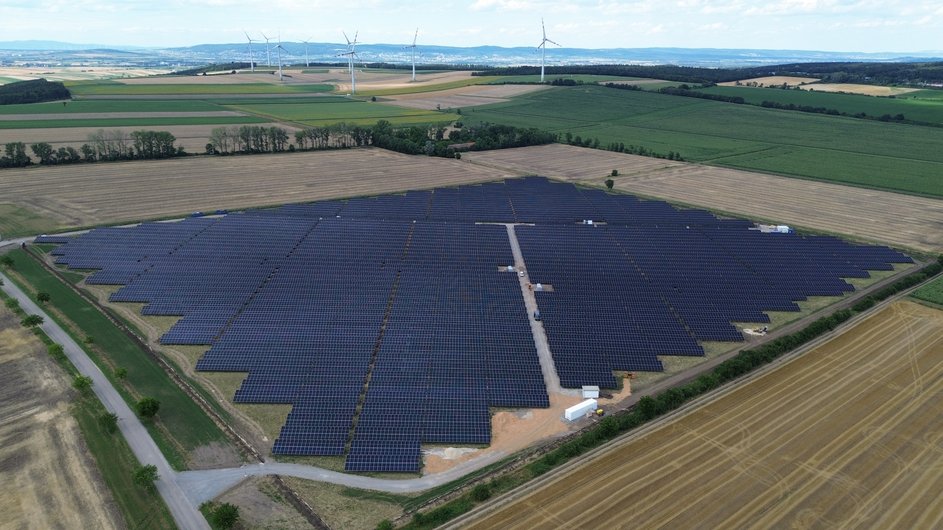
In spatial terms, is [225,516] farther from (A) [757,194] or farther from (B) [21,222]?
(A) [757,194]

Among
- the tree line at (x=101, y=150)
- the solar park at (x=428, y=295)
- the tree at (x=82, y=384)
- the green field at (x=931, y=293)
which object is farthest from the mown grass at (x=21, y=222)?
the green field at (x=931, y=293)

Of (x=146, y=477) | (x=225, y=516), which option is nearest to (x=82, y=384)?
(x=146, y=477)

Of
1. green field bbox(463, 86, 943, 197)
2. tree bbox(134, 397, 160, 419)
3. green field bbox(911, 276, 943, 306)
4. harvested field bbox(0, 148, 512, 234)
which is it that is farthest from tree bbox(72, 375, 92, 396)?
green field bbox(463, 86, 943, 197)

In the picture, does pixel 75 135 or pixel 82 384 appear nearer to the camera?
pixel 82 384

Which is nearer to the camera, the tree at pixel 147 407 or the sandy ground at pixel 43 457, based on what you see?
the sandy ground at pixel 43 457

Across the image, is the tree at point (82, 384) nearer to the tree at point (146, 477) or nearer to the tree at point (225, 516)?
the tree at point (146, 477)

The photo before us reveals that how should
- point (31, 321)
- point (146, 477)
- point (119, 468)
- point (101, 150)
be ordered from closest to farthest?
1. point (146, 477)
2. point (119, 468)
3. point (31, 321)
4. point (101, 150)
